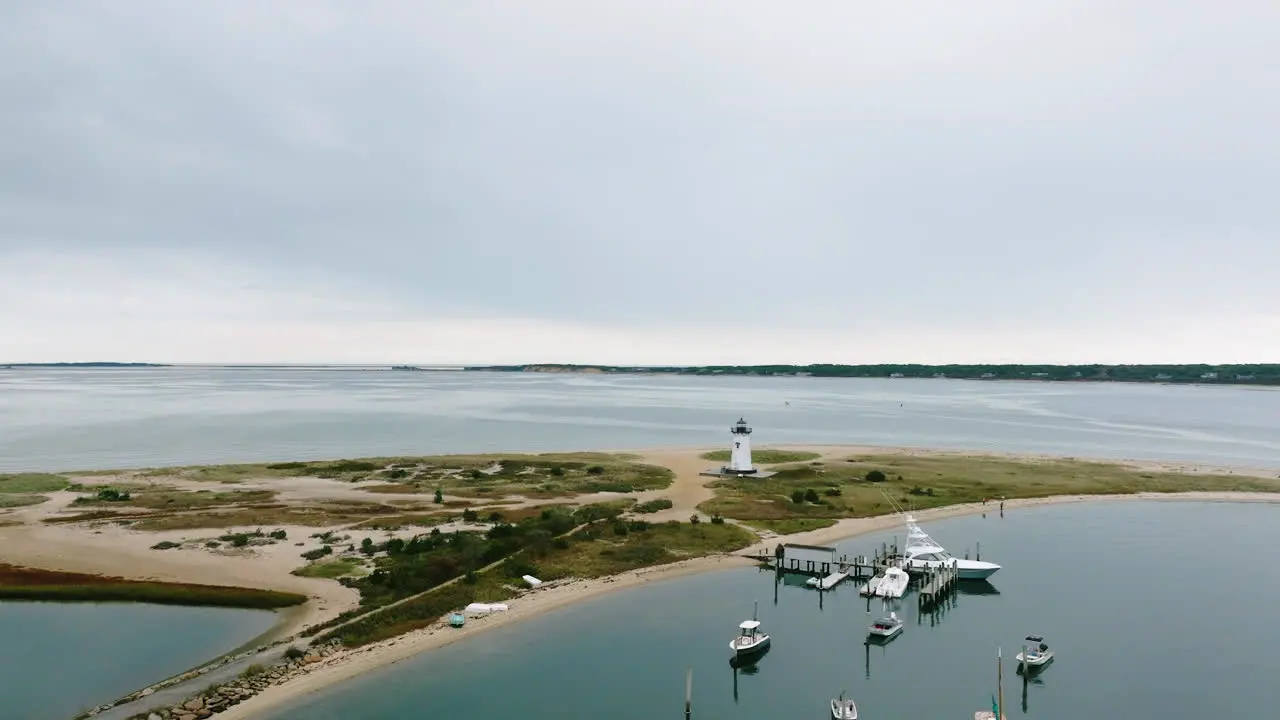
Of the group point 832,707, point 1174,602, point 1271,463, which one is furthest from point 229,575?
point 1271,463

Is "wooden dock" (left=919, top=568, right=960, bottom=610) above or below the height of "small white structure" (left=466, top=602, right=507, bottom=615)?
below

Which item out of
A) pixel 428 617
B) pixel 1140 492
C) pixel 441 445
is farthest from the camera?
pixel 441 445

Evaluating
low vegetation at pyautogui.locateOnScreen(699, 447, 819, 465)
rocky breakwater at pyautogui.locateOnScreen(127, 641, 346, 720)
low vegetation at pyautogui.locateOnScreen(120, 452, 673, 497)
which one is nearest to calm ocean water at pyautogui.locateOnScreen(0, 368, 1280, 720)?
rocky breakwater at pyautogui.locateOnScreen(127, 641, 346, 720)

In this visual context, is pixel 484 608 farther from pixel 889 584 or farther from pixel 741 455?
pixel 741 455

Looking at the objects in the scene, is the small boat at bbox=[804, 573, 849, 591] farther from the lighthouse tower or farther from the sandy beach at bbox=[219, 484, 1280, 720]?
the lighthouse tower

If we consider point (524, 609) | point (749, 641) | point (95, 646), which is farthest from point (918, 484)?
point (95, 646)

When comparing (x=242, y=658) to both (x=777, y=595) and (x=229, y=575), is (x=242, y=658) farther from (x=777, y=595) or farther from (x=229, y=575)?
(x=777, y=595)

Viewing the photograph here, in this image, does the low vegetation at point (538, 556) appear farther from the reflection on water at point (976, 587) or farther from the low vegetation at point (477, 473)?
the low vegetation at point (477, 473)
